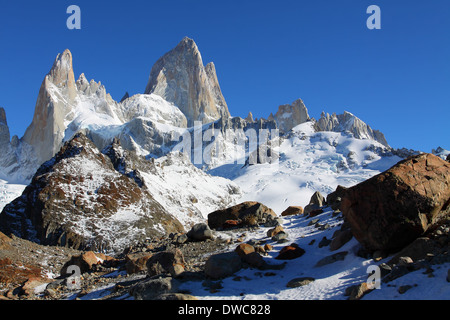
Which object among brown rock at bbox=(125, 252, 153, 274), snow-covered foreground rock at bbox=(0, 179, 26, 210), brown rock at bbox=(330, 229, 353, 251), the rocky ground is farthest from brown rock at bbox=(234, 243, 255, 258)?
snow-covered foreground rock at bbox=(0, 179, 26, 210)

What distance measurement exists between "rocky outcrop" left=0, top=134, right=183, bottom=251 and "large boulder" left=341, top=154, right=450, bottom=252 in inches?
1293

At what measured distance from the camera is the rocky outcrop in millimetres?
40188

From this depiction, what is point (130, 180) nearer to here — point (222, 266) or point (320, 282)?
point (222, 266)

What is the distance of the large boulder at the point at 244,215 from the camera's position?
2655 centimetres

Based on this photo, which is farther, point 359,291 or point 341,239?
point 341,239

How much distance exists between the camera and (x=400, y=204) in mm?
12477

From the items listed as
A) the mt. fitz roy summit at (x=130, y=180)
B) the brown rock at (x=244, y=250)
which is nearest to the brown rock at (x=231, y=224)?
the brown rock at (x=244, y=250)

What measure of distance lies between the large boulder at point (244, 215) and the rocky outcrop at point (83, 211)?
17006 mm

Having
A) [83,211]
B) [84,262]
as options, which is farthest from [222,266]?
[83,211]

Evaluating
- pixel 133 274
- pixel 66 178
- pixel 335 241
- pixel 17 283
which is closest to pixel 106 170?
pixel 66 178

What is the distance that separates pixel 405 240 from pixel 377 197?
186cm

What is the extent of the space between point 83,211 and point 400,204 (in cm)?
4082

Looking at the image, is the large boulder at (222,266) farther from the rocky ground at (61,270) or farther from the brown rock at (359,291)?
the brown rock at (359,291)

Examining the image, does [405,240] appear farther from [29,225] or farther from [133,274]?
[29,225]
